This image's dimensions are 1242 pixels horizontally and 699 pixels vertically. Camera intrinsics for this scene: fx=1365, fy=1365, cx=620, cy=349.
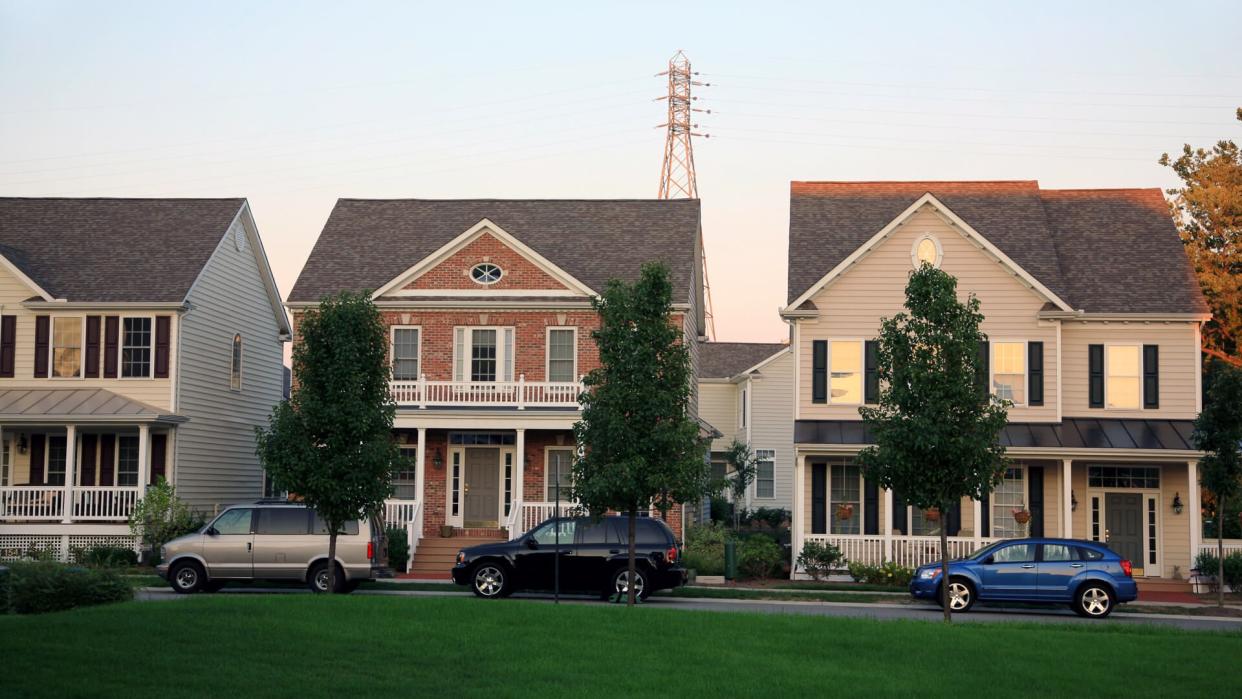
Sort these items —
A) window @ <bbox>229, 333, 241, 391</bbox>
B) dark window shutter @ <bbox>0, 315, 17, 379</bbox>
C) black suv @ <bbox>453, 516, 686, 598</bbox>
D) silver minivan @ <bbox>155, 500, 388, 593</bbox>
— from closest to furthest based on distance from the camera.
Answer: black suv @ <bbox>453, 516, 686, 598</bbox> < silver minivan @ <bbox>155, 500, 388, 593</bbox> < dark window shutter @ <bbox>0, 315, 17, 379</bbox> < window @ <bbox>229, 333, 241, 391</bbox>

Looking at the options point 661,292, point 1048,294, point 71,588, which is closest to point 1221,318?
point 1048,294

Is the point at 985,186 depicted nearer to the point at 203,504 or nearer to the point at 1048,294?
the point at 1048,294

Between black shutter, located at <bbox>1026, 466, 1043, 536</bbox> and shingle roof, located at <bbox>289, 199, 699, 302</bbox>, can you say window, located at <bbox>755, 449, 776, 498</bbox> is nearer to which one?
shingle roof, located at <bbox>289, 199, 699, 302</bbox>

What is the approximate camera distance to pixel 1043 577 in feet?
84.6

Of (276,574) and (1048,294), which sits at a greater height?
(1048,294)

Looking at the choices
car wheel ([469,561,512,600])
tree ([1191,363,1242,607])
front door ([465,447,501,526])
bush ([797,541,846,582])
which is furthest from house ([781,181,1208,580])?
car wheel ([469,561,512,600])

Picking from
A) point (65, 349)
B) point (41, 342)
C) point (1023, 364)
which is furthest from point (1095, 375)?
point (41, 342)

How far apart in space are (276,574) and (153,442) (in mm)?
11820

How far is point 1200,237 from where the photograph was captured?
148ft

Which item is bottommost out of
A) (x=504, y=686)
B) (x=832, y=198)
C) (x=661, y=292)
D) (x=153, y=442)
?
(x=504, y=686)

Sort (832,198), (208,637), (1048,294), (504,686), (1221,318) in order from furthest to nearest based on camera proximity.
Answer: (1221,318), (832,198), (1048,294), (208,637), (504,686)

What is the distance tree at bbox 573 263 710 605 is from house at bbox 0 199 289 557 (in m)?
15.0

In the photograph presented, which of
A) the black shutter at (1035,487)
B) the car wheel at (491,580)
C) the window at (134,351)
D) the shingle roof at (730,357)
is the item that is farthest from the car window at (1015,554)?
the shingle roof at (730,357)

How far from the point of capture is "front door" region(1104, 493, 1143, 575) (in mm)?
33688
